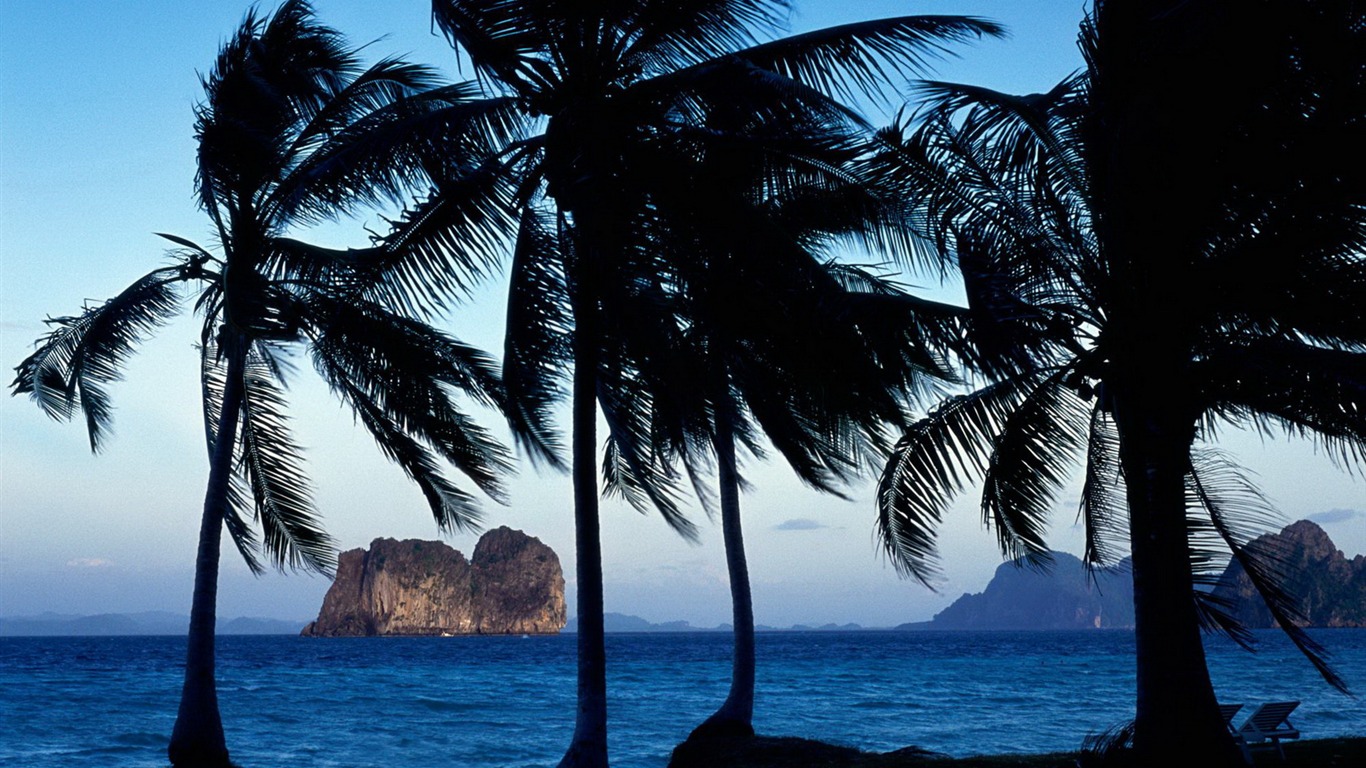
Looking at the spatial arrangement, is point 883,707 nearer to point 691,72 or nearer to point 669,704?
point 669,704

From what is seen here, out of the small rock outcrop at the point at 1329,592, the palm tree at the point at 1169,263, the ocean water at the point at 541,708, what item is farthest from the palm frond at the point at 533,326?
the small rock outcrop at the point at 1329,592

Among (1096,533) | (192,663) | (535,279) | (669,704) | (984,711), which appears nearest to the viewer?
(535,279)

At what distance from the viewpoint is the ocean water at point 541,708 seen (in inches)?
826

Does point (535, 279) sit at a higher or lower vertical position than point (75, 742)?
higher

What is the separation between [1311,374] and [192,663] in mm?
11209

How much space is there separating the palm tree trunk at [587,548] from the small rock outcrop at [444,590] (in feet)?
479

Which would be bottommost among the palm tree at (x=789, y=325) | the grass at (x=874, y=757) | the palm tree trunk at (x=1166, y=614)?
the grass at (x=874, y=757)

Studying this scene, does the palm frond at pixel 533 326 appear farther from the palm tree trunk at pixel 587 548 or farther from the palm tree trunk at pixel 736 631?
the palm tree trunk at pixel 736 631

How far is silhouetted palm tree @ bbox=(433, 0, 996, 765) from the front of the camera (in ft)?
29.0

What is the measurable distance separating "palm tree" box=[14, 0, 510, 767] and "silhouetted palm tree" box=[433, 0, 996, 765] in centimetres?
125

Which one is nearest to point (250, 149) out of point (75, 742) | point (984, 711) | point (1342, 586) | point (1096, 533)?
point (1096, 533)

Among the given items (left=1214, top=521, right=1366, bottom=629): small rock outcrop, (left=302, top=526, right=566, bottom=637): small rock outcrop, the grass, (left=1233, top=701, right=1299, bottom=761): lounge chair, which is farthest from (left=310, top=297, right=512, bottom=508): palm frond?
(left=302, top=526, right=566, bottom=637): small rock outcrop

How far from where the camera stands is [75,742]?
21.8 m

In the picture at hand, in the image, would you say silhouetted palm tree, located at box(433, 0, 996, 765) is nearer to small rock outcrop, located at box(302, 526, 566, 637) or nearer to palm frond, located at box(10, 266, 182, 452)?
palm frond, located at box(10, 266, 182, 452)
